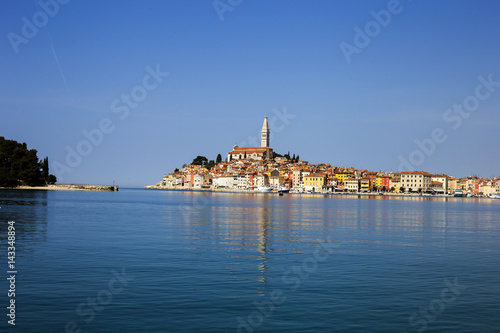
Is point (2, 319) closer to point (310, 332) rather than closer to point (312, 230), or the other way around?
point (310, 332)

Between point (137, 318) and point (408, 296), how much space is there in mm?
7300

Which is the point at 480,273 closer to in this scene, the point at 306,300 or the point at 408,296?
the point at 408,296

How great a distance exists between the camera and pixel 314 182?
196500 mm

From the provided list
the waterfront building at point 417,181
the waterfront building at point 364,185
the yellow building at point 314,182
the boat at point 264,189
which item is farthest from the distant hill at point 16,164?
the waterfront building at point 417,181

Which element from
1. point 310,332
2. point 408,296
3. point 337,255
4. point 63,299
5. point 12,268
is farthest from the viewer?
point 337,255

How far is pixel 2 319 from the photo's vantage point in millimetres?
11117

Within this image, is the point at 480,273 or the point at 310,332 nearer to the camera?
the point at 310,332

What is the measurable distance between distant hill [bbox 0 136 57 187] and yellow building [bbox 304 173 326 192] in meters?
104

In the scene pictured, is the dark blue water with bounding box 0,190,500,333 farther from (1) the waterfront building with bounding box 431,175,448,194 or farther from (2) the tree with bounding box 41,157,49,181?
(1) the waterfront building with bounding box 431,175,448,194

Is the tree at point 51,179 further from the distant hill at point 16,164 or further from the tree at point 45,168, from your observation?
the distant hill at point 16,164

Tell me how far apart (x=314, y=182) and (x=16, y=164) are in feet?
367

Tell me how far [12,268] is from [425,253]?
16.6 m

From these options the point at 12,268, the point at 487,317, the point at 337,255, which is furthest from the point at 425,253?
the point at 12,268

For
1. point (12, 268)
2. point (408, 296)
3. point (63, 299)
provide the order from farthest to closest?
point (12, 268)
point (408, 296)
point (63, 299)
